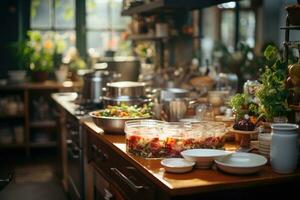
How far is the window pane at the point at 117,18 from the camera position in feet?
22.2

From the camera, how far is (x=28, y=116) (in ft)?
20.3

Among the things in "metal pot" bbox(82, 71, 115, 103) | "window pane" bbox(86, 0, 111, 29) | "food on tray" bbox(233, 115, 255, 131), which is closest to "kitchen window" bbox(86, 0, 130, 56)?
"window pane" bbox(86, 0, 111, 29)

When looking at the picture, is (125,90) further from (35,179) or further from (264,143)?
(35,179)

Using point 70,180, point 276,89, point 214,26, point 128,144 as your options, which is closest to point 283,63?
point 276,89

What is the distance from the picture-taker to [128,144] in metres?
2.27

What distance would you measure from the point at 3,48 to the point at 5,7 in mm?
571

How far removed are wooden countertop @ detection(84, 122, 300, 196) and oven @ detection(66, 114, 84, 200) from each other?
153 cm

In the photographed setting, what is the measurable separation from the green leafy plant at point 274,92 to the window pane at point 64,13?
484cm

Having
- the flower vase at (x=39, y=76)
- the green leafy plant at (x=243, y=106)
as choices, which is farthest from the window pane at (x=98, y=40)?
the green leafy plant at (x=243, y=106)

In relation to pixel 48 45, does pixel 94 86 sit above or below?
below

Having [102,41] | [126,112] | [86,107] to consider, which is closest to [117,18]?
[102,41]

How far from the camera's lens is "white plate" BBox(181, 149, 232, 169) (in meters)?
1.96

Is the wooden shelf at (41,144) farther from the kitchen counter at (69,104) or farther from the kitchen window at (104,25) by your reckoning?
the kitchen window at (104,25)

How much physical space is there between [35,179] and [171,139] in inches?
129
